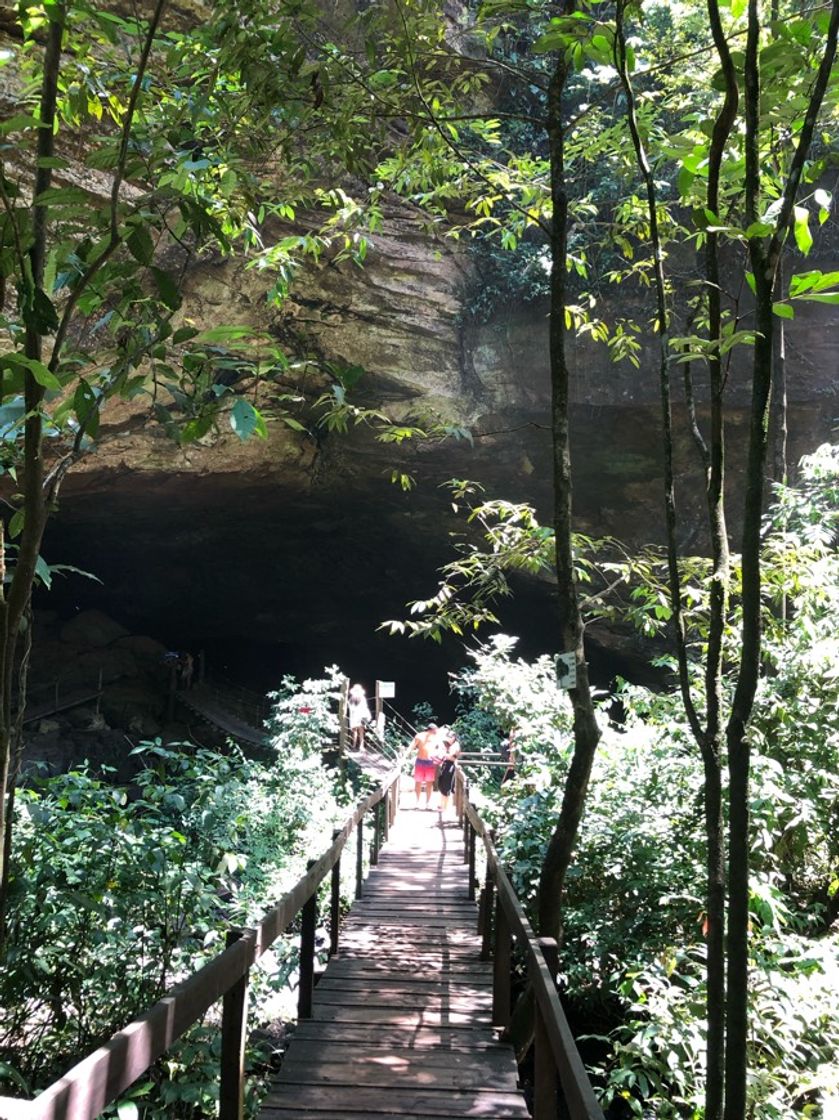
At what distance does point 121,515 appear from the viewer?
12.3 meters

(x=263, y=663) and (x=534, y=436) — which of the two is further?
(x=263, y=663)

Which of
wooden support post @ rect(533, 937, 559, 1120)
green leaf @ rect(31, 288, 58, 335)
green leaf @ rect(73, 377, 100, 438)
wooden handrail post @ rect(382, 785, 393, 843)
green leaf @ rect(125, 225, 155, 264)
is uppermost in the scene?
green leaf @ rect(125, 225, 155, 264)

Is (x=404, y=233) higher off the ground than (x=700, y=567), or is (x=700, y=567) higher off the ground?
(x=404, y=233)

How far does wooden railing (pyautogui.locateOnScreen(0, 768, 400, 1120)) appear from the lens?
1.04 meters

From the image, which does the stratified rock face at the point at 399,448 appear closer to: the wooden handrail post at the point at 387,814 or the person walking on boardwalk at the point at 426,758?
the person walking on boardwalk at the point at 426,758

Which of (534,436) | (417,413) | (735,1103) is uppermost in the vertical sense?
(534,436)

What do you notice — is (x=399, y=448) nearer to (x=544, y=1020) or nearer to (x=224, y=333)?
(x=544, y=1020)

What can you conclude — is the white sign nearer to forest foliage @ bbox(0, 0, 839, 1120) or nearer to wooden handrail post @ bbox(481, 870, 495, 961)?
forest foliage @ bbox(0, 0, 839, 1120)

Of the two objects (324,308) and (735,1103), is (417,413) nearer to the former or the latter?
(735,1103)

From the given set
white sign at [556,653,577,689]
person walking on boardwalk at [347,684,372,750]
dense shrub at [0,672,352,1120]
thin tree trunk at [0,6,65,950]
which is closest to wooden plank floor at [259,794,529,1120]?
dense shrub at [0,672,352,1120]

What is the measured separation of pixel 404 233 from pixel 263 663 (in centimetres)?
1228

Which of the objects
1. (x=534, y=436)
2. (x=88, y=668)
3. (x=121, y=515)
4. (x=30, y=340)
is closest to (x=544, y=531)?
(x=30, y=340)

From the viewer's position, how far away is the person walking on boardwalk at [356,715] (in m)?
10.1

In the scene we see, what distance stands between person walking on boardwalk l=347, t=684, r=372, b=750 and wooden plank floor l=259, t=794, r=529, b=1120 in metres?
4.65
